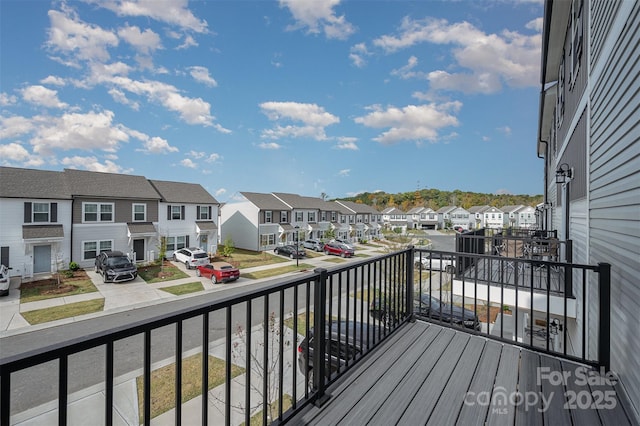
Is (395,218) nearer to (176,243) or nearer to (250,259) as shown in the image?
(250,259)

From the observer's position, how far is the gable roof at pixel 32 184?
14273 mm

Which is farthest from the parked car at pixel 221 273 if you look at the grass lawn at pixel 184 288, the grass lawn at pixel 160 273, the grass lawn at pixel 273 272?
the grass lawn at pixel 160 273

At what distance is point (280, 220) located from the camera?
90.3ft

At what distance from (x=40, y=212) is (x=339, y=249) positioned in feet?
65.2

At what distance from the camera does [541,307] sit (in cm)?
475

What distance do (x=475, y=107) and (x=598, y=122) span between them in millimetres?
19138

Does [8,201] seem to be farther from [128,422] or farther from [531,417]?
[531,417]

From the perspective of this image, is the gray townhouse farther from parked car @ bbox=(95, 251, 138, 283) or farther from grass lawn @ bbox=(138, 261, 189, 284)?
parked car @ bbox=(95, 251, 138, 283)

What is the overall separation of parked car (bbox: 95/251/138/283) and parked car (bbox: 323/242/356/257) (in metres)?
15.3

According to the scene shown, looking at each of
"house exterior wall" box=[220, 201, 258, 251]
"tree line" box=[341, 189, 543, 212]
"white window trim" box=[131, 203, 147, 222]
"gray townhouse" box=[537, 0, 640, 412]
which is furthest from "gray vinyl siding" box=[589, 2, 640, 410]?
"tree line" box=[341, 189, 543, 212]

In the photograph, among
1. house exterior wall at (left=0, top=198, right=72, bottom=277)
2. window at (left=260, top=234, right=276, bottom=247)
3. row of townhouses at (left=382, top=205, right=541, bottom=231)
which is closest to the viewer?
house exterior wall at (left=0, top=198, right=72, bottom=277)

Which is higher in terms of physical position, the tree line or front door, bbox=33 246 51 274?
the tree line

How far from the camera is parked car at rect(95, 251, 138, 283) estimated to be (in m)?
13.9

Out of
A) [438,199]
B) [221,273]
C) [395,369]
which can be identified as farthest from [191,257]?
[438,199]
